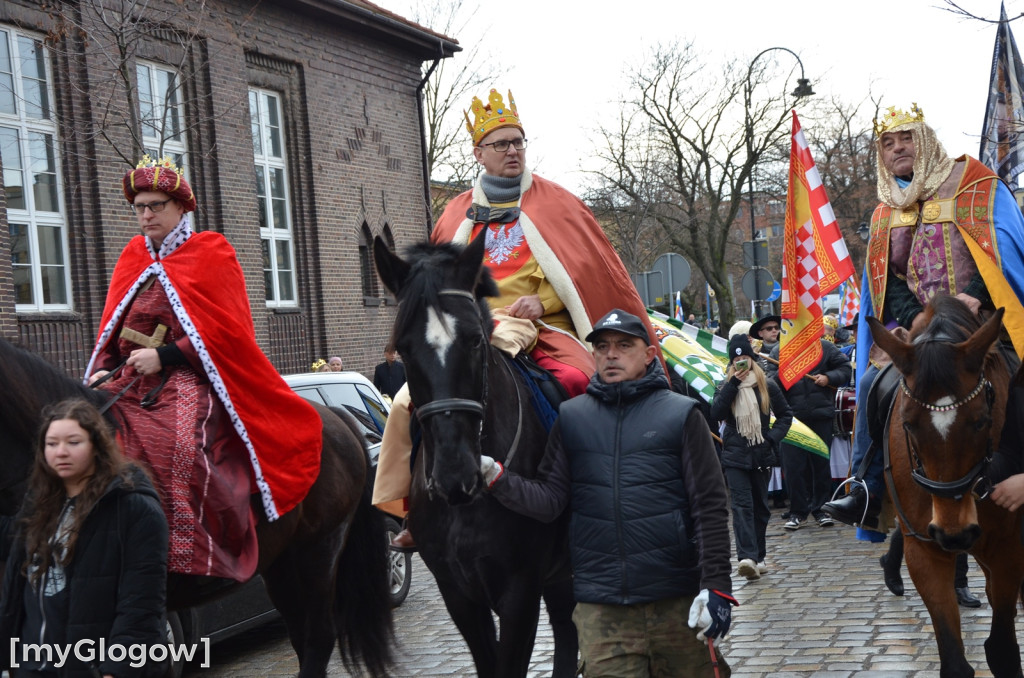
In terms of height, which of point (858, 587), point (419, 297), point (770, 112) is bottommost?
point (858, 587)

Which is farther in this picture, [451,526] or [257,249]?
[257,249]

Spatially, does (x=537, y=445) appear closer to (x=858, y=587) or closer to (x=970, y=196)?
(x=970, y=196)

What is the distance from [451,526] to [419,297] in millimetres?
964

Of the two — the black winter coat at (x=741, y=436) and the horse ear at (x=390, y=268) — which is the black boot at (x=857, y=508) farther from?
the black winter coat at (x=741, y=436)

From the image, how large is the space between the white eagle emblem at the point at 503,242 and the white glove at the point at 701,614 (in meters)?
2.30

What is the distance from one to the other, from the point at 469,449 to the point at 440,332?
46 centimetres

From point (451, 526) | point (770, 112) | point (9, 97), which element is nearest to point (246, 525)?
point (451, 526)

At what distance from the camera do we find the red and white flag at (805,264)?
26.0 feet

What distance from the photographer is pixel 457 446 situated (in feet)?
12.7

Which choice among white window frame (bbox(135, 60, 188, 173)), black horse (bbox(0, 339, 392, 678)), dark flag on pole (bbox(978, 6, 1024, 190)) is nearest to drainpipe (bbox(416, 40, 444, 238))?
white window frame (bbox(135, 60, 188, 173))

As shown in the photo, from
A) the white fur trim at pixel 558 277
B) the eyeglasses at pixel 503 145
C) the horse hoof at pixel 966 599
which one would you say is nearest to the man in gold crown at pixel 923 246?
the white fur trim at pixel 558 277

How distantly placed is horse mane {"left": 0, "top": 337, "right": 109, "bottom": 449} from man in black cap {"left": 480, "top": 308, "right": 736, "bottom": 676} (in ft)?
6.83

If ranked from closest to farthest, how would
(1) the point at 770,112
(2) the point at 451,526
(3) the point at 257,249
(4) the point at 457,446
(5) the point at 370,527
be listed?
(4) the point at 457,446
(2) the point at 451,526
(5) the point at 370,527
(3) the point at 257,249
(1) the point at 770,112

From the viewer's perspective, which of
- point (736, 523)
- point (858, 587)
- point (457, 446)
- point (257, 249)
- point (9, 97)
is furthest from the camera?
point (257, 249)
